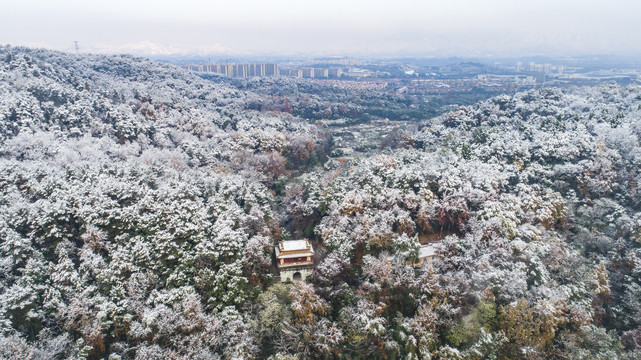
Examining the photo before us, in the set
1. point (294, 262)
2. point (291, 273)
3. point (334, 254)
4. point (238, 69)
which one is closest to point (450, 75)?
point (238, 69)

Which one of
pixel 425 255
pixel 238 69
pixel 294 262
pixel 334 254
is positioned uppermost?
pixel 238 69

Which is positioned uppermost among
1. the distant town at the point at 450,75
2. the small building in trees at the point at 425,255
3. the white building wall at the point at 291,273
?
the distant town at the point at 450,75

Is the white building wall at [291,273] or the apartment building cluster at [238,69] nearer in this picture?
the white building wall at [291,273]

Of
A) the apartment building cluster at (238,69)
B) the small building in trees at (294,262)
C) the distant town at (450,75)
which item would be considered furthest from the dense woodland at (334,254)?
the apartment building cluster at (238,69)

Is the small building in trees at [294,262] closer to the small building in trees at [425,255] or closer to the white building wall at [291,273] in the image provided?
the white building wall at [291,273]

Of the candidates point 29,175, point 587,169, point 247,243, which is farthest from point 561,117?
point 29,175

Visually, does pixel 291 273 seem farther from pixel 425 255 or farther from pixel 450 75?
pixel 450 75
